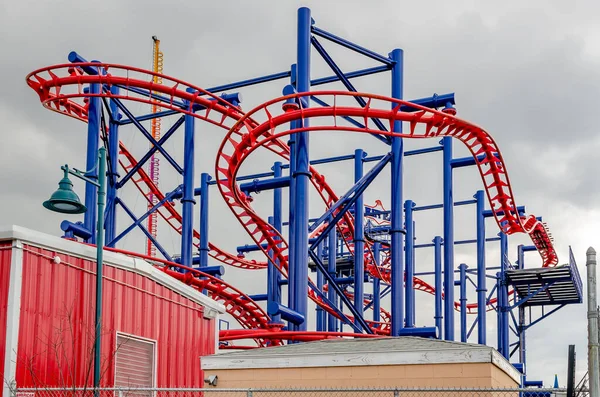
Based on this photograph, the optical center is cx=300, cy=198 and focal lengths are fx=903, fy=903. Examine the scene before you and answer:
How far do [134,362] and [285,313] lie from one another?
19.0ft

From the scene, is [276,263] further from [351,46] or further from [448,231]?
[351,46]

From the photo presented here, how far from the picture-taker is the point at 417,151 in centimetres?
2795

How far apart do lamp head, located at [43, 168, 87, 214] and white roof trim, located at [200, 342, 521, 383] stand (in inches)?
99.7

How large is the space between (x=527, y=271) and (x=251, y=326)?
11.1 metres

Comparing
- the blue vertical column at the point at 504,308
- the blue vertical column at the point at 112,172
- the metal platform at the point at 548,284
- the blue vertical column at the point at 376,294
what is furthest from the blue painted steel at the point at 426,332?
the blue vertical column at the point at 504,308

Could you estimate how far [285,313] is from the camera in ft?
60.3

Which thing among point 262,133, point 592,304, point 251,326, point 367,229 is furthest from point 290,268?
point 367,229

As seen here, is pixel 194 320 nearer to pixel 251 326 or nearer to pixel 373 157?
pixel 251 326

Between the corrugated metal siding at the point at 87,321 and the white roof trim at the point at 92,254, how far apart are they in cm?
9

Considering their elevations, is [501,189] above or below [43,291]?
above

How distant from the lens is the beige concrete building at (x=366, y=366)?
34.0 feet

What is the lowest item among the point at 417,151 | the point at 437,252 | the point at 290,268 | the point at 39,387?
the point at 39,387

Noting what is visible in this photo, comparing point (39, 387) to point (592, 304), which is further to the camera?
point (39, 387)

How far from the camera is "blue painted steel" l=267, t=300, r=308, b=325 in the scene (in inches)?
704
